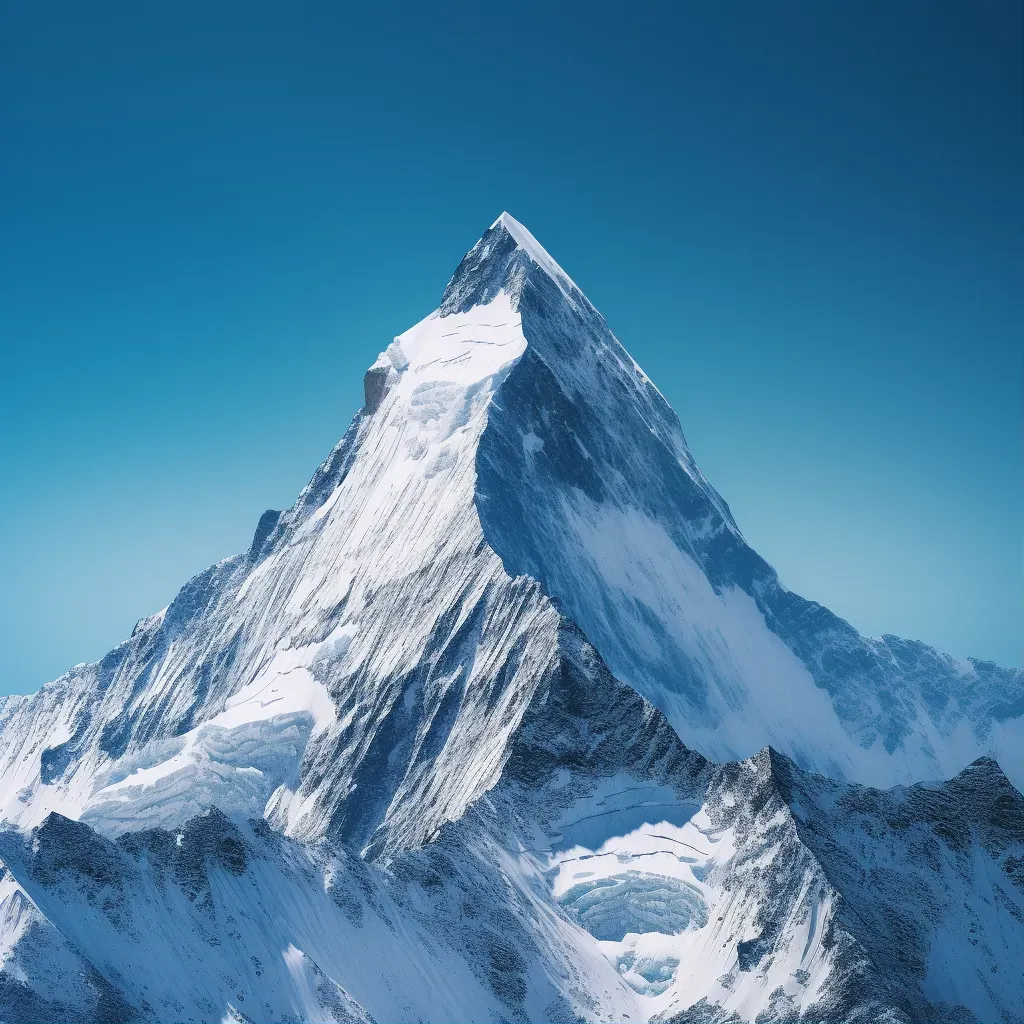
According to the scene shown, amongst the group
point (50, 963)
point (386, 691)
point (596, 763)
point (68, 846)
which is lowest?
point (596, 763)

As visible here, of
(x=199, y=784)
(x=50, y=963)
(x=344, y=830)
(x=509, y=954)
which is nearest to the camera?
(x=50, y=963)

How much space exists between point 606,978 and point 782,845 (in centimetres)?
1907

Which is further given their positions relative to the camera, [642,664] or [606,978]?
[642,664]

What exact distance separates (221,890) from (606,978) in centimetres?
3353

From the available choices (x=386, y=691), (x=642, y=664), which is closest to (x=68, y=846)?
(x=386, y=691)

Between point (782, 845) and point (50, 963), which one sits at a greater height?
point (50, 963)

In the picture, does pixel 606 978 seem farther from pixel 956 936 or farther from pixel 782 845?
pixel 956 936

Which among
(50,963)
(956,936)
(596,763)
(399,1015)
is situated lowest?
(956,936)

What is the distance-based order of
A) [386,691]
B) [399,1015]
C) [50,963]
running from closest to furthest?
1. [50,963]
2. [399,1015]
3. [386,691]

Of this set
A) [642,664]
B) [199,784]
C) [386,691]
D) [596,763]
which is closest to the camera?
[596,763]

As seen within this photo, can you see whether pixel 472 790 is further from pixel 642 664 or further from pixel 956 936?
pixel 642 664

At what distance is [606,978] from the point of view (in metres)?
105

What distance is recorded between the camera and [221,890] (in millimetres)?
100625

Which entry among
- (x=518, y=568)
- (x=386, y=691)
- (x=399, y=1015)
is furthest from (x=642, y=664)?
(x=399, y=1015)
